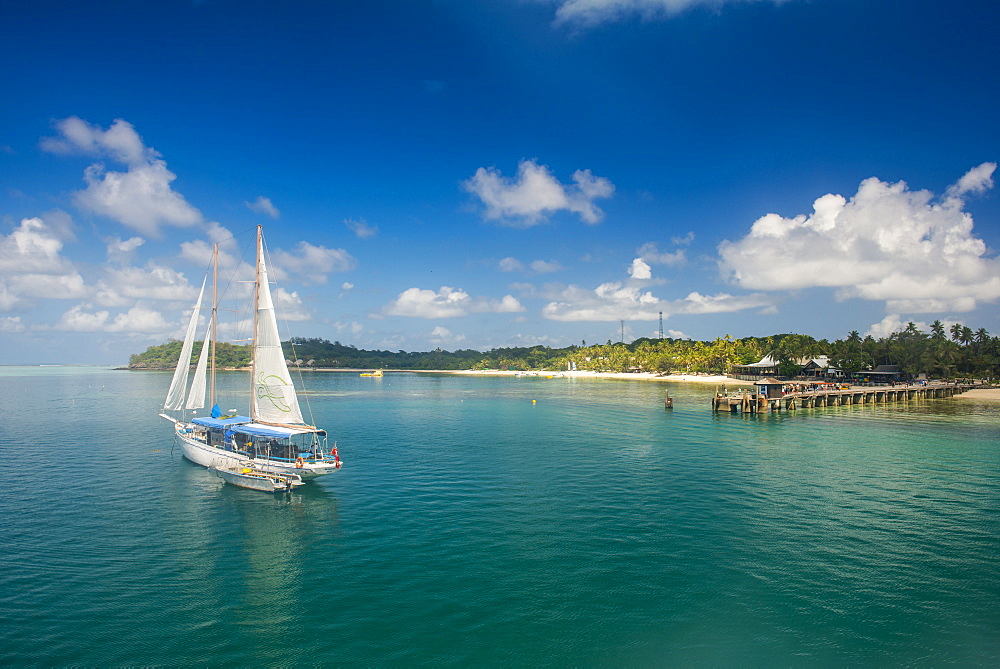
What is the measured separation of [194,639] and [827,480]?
123ft

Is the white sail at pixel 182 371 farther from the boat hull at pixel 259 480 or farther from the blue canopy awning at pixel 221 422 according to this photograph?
the boat hull at pixel 259 480

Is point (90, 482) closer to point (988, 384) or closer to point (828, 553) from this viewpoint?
point (828, 553)

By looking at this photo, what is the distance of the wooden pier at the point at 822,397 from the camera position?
7475cm

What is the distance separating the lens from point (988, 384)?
117500 mm

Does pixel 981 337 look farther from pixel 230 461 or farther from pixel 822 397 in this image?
pixel 230 461

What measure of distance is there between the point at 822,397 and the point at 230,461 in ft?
293

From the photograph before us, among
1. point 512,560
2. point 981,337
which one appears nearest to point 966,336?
point 981,337

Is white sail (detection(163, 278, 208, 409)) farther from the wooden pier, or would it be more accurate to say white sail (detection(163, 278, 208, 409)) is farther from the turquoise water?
the wooden pier

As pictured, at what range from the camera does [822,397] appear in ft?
281

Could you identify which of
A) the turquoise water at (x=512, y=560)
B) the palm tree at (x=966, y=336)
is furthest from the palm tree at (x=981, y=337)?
the turquoise water at (x=512, y=560)

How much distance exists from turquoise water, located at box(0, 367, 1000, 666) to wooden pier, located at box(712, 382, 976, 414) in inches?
1203

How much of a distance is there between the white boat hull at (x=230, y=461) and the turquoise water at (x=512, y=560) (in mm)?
1258

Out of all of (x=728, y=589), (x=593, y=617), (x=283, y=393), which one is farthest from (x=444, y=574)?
(x=283, y=393)

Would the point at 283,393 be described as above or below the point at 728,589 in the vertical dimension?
above
